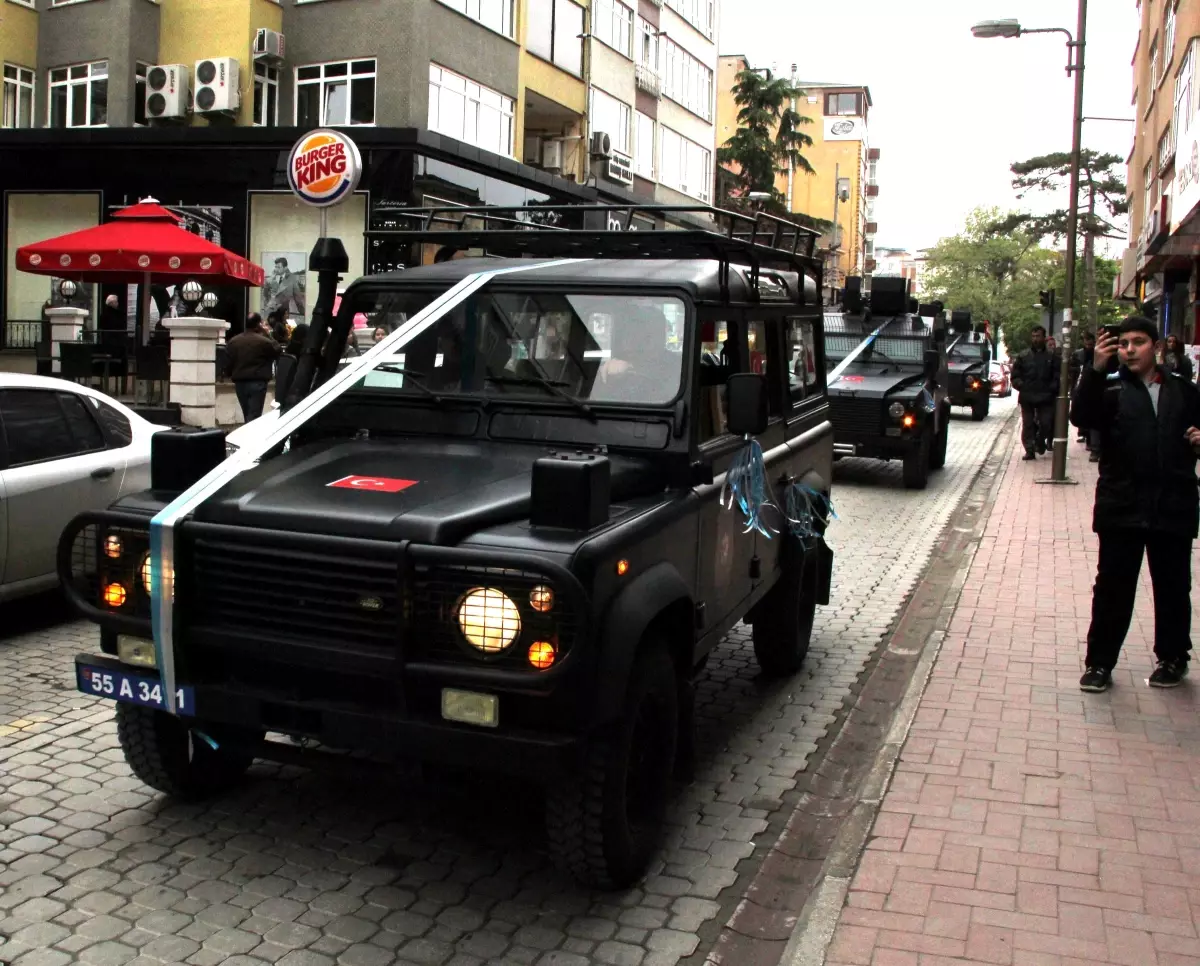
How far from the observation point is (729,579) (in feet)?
18.1

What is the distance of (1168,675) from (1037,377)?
42.3ft

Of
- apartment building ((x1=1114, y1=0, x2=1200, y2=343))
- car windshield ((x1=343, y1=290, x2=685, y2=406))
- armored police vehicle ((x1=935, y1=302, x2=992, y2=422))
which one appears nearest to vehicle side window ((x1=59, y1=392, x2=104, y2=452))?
car windshield ((x1=343, y1=290, x2=685, y2=406))

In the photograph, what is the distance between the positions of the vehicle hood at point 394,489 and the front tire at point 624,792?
27.8 inches

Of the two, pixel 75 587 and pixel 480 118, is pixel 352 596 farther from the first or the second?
pixel 480 118

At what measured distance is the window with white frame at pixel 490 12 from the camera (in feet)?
90.9

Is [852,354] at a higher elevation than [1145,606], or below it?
higher

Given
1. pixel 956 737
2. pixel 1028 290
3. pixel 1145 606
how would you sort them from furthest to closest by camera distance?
pixel 1028 290 < pixel 1145 606 < pixel 956 737

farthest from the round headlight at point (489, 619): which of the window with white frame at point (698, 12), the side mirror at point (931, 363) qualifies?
the window with white frame at point (698, 12)

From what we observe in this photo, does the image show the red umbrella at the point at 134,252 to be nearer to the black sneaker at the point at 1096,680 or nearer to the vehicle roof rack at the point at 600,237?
the vehicle roof rack at the point at 600,237

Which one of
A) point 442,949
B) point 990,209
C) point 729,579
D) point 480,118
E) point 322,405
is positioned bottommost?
point 442,949

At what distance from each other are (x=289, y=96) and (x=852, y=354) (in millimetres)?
16715

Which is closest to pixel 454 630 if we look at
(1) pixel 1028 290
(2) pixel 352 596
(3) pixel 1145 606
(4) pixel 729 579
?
(2) pixel 352 596

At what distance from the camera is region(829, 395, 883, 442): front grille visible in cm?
1575

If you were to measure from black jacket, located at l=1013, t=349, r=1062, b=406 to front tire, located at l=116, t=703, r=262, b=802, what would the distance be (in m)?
16.4
